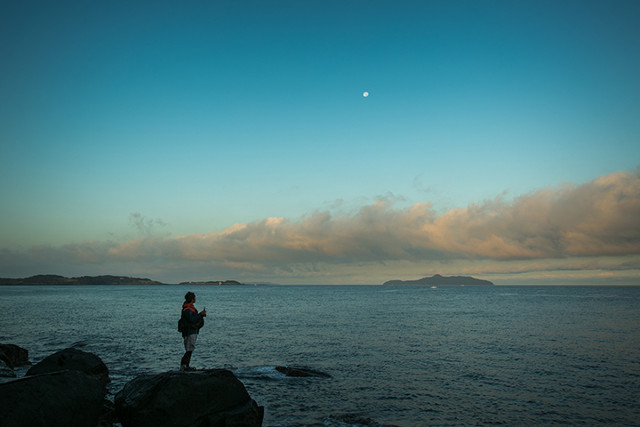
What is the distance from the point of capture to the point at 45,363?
663 inches

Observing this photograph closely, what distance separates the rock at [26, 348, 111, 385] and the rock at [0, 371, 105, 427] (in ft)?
19.5

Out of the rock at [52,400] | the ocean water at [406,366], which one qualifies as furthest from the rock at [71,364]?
the rock at [52,400]

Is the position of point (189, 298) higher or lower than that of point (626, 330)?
higher

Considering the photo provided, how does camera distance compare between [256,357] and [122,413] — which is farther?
[256,357]

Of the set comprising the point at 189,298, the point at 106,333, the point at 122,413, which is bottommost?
the point at 106,333

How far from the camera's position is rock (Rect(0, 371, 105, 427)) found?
396 inches

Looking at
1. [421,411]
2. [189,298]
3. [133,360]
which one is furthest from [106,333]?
[421,411]

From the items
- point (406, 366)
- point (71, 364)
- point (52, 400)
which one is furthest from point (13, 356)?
point (406, 366)

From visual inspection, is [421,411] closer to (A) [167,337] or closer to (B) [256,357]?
(B) [256,357]

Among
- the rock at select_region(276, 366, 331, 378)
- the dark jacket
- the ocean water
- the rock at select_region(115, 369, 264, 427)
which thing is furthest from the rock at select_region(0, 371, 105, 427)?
the rock at select_region(276, 366, 331, 378)

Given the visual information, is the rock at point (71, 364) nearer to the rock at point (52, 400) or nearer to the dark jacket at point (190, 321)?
the dark jacket at point (190, 321)

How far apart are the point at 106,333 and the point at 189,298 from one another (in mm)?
30844

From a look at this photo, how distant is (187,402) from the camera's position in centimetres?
1217

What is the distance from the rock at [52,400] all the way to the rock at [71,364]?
594cm
